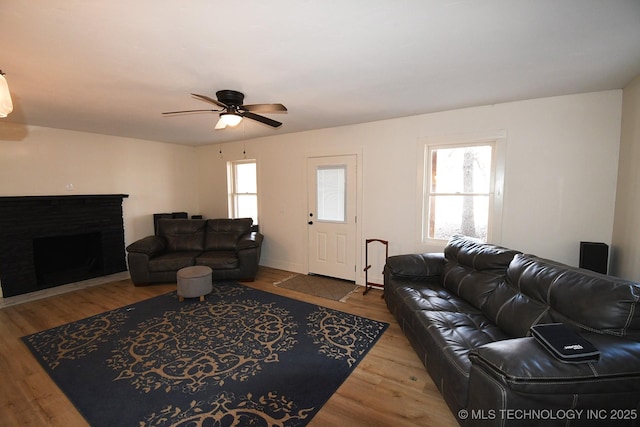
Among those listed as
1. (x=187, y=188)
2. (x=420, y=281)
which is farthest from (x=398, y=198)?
(x=187, y=188)

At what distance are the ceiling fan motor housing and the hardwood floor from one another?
261cm

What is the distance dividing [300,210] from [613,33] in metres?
3.93

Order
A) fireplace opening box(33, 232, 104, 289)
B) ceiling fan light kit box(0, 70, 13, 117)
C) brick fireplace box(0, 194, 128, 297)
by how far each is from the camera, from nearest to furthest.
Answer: ceiling fan light kit box(0, 70, 13, 117) → brick fireplace box(0, 194, 128, 297) → fireplace opening box(33, 232, 104, 289)

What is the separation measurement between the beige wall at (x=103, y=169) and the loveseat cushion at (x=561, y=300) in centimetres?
582

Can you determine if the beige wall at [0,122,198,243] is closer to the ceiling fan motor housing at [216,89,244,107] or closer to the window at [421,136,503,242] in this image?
the ceiling fan motor housing at [216,89,244,107]

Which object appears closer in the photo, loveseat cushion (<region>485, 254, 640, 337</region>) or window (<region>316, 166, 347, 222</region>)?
loveseat cushion (<region>485, 254, 640, 337</region>)

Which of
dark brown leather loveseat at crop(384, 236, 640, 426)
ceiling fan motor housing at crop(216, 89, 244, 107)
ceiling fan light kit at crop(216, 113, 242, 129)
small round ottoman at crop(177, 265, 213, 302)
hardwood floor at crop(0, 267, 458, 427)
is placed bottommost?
hardwood floor at crop(0, 267, 458, 427)

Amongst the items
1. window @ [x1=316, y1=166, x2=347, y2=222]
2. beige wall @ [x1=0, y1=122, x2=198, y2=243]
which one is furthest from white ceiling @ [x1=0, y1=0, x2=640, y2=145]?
window @ [x1=316, y1=166, x2=347, y2=222]

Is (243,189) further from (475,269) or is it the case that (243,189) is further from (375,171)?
(475,269)

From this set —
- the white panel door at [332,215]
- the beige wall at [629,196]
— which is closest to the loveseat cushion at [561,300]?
the beige wall at [629,196]

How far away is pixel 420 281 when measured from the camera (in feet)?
10.0

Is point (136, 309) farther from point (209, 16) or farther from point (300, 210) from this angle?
point (209, 16)

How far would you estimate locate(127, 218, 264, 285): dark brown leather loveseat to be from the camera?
13.6 ft

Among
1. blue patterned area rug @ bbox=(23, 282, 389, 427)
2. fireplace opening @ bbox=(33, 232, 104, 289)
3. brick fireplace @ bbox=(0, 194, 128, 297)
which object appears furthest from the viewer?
fireplace opening @ bbox=(33, 232, 104, 289)
